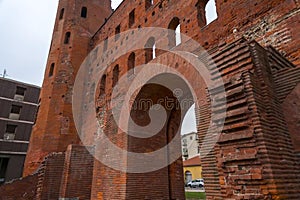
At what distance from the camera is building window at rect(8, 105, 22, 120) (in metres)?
22.1

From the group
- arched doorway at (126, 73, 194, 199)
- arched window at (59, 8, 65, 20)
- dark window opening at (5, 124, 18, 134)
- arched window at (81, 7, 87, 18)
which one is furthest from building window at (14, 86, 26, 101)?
arched doorway at (126, 73, 194, 199)

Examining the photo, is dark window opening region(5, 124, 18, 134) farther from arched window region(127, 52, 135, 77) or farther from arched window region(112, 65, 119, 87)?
arched window region(127, 52, 135, 77)

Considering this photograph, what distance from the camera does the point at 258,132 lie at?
113 inches

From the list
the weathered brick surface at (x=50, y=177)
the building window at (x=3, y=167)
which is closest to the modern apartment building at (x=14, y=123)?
the building window at (x=3, y=167)

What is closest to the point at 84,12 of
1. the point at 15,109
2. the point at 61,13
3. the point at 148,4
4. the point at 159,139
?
the point at 61,13

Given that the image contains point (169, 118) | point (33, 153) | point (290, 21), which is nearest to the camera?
point (290, 21)

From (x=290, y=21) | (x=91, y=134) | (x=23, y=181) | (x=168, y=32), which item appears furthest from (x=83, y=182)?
(x=290, y=21)

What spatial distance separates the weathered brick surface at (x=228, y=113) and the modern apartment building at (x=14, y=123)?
11256mm

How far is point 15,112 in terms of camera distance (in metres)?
22.5

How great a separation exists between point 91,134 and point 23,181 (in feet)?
11.4

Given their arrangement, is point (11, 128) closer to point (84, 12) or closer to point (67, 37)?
point (67, 37)

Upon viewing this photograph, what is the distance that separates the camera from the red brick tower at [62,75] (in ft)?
37.0

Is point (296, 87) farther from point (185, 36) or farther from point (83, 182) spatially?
point (83, 182)

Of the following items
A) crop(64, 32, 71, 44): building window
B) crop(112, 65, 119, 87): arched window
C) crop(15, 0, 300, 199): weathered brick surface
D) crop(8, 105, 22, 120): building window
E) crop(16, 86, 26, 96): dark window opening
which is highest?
crop(16, 86, 26, 96): dark window opening
